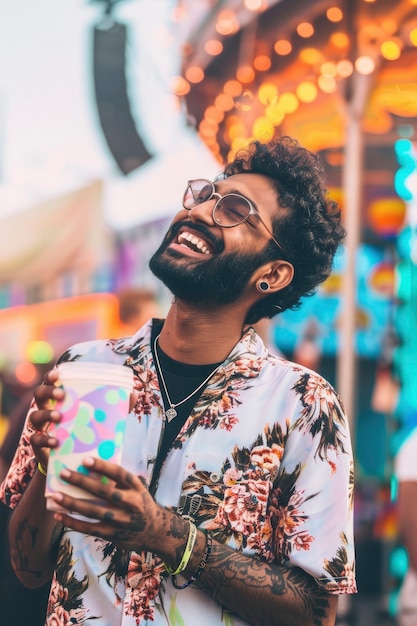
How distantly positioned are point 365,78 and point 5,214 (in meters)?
7.52

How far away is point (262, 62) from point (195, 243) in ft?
14.9

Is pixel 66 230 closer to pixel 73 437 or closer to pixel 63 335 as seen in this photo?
pixel 63 335

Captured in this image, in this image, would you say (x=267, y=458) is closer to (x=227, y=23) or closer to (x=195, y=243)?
(x=195, y=243)

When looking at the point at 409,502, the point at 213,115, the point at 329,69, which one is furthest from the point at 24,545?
the point at 213,115

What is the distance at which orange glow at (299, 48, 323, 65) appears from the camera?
6087 mm

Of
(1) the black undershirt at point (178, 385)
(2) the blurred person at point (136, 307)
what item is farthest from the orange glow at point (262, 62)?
(1) the black undershirt at point (178, 385)

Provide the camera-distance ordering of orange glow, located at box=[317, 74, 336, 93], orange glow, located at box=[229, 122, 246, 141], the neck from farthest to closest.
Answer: orange glow, located at box=[229, 122, 246, 141] < orange glow, located at box=[317, 74, 336, 93] < the neck

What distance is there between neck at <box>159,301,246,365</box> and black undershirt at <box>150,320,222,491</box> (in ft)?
0.05

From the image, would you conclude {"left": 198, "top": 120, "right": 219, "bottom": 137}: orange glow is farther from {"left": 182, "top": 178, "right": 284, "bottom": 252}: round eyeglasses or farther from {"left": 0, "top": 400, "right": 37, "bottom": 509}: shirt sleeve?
{"left": 0, "top": 400, "right": 37, "bottom": 509}: shirt sleeve

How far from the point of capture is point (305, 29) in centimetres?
589

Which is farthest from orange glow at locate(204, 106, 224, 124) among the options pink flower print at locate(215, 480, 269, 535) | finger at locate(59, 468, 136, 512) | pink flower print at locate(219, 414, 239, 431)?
finger at locate(59, 468, 136, 512)

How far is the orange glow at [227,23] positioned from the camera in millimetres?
6129

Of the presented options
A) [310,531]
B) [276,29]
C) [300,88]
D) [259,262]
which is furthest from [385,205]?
[310,531]

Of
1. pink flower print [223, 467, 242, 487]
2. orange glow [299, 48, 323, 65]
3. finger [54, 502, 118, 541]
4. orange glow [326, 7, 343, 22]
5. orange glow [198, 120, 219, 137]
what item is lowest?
finger [54, 502, 118, 541]
